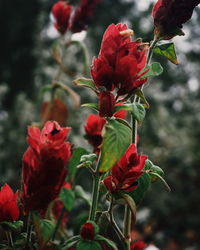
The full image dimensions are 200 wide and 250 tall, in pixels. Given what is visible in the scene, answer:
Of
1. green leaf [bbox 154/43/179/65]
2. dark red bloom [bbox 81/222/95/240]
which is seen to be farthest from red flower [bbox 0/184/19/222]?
green leaf [bbox 154/43/179/65]

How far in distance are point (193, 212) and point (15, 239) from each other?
11.0 feet

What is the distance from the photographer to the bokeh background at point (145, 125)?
3227mm

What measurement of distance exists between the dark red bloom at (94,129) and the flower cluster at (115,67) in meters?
0.22

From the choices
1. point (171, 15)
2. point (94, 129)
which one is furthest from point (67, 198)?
point (171, 15)

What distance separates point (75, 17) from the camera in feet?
4.88

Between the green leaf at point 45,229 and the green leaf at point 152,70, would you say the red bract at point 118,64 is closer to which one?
the green leaf at point 152,70

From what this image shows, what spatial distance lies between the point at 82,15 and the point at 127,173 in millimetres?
1005

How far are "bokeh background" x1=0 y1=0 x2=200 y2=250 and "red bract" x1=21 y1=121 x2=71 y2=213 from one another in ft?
1.42

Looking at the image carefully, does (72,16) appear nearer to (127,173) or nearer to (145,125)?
(127,173)

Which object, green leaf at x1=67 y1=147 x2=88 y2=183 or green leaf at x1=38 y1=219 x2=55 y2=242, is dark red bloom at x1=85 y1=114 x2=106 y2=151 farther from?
green leaf at x1=38 y1=219 x2=55 y2=242

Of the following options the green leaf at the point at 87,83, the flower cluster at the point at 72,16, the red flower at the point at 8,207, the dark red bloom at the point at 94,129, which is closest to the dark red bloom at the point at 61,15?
the flower cluster at the point at 72,16

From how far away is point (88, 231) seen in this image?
1.96 feet

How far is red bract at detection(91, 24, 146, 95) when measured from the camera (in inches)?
22.8

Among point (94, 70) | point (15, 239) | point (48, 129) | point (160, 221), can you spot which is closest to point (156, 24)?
point (94, 70)
